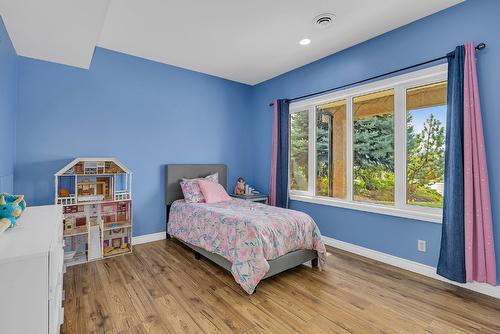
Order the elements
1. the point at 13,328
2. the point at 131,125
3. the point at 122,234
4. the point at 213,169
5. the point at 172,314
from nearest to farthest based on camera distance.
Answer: the point at 13,328 → the point at 172,314 → the point at 122,234 → the point at 131,125 → the point at 213,169

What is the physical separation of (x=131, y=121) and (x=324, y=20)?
2.80 meters

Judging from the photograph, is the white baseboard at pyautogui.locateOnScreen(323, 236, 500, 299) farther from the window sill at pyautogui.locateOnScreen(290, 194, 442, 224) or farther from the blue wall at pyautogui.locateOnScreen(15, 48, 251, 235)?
the blue wall at pyautogui.locateOnScreen(15, 48, 251, 235)

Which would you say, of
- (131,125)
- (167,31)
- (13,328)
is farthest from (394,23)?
(13,328)

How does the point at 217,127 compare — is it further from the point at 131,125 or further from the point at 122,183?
the point at 122,183

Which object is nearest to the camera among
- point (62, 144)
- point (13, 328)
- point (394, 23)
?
point (13, 328)

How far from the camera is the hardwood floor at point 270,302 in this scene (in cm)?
189

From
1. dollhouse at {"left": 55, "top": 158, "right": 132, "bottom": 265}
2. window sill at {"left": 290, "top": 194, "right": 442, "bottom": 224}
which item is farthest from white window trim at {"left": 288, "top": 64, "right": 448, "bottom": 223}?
dollhouse at {"left": 55, "top": 158, "right": 132, "bottom": 265}

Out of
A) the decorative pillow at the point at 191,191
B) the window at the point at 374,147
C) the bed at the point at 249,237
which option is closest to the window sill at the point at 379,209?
the window at the point at 374,147

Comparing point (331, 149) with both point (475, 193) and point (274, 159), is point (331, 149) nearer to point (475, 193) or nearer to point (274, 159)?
point (274, 159)

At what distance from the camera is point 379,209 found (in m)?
3.09

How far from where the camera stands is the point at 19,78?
2.90m

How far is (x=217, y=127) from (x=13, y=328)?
3746mm

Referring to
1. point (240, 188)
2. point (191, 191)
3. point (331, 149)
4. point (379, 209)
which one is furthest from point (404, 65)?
point (191, 191)

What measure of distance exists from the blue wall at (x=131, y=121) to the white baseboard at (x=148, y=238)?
7cm
